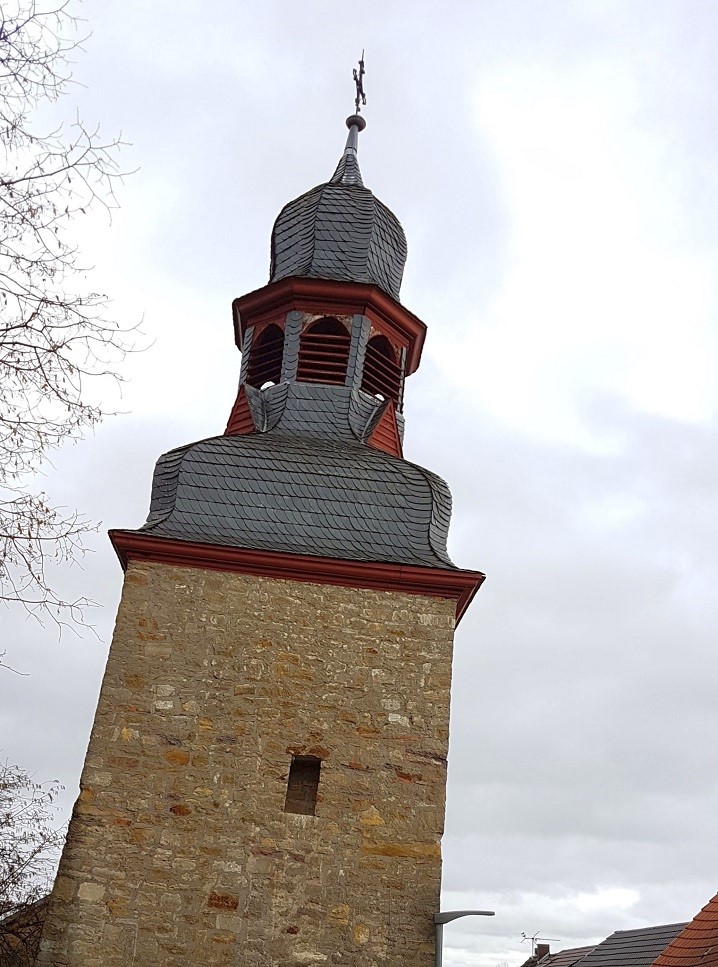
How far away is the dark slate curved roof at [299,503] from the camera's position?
8961 mm

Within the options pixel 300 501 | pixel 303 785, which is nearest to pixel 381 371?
pixel 300 501

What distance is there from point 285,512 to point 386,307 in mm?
3259

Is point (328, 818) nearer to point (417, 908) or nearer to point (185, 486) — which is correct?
point (417, 908)

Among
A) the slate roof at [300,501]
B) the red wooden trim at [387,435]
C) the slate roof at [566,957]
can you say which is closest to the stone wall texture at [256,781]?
the slate roof at [300,501]

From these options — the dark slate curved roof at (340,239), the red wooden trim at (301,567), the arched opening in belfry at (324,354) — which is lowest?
the red wooden trim at (301,567)

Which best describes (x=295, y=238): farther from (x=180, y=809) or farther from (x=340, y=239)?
(x=180, y=809)

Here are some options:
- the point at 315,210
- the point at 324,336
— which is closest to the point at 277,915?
the point at 324,336

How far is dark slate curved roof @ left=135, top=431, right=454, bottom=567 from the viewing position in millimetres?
8961

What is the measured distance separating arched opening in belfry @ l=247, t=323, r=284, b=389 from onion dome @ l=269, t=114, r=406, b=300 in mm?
661

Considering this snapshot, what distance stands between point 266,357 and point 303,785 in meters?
5.03

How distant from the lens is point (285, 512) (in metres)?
9.15

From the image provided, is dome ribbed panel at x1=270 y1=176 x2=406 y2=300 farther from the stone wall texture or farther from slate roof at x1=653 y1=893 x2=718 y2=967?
slate roof at x1=653 y1=893 x2=718 y2=967

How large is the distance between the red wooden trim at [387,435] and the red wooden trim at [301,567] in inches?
80.1

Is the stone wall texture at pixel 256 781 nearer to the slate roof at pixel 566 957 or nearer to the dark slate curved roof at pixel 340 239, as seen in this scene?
the dark slate curved roof at pixel 340 239
